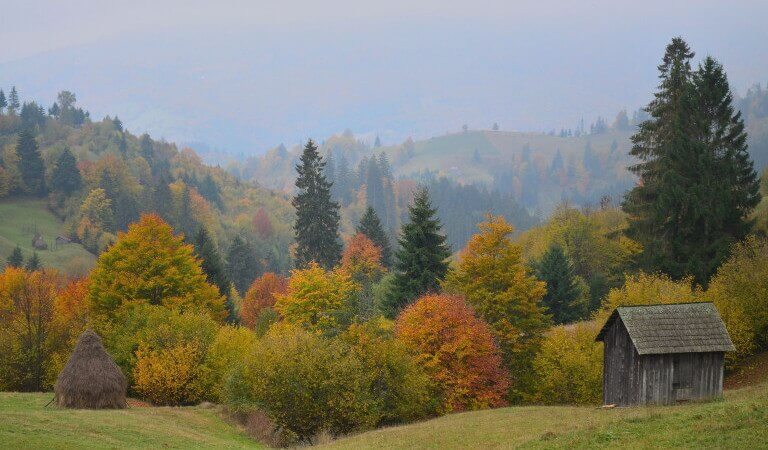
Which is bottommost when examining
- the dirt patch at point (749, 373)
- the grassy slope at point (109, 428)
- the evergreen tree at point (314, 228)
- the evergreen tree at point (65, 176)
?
the grassy slope at point (109, 428)

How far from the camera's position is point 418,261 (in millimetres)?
60219

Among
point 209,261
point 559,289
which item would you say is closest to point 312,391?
point 559,289

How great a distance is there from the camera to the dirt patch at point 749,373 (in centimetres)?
4253

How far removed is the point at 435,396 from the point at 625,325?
12.6 m

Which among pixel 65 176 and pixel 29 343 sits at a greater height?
pixel 65 176

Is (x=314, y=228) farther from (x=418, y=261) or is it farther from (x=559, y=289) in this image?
(x=418, y=261)

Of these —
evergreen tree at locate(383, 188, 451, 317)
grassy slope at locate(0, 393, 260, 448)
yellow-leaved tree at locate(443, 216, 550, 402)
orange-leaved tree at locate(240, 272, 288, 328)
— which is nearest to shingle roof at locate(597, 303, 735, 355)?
yellow-leaved tree at locate(443, 216, 550, 402)

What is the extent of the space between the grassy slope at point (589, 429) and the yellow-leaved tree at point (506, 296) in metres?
11.2

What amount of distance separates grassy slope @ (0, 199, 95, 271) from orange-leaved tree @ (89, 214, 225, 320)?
82.2 m

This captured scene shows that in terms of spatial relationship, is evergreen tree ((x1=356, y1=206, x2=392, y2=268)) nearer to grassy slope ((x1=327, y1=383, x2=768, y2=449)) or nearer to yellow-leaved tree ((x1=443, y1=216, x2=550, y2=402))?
yellow-leaved tree ((x1=443, y1=216, x2=550, y2=402))

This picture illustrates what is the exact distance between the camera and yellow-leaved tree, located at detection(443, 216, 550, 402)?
50438mm

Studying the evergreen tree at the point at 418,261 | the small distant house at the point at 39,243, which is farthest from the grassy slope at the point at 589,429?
the small distant house at the point at 39,243

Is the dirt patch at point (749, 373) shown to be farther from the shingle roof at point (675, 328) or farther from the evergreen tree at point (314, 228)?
the evergreen tree at point (314, 228)

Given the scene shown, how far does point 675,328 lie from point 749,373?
890 cm
